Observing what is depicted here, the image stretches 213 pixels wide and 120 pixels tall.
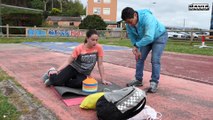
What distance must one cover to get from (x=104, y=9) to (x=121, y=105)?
2588 inches

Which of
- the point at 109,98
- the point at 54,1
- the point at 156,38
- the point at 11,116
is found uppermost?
the point at 54,1

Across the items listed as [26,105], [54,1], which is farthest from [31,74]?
[54,1]

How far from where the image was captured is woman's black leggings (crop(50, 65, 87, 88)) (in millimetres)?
5003

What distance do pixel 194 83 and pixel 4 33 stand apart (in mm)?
24141

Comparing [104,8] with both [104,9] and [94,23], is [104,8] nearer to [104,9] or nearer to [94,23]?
[104,9]

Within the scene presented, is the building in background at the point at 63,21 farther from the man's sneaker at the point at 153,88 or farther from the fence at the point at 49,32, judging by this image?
the man's sneaker at the point at 153,88

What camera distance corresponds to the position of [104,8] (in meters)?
67.8

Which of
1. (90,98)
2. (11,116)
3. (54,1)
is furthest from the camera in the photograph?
(54,1)

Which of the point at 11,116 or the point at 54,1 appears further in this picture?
the point at 54,1

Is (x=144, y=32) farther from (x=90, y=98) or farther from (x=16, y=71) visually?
(x=16, y=71)

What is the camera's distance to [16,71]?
7191 millimetres

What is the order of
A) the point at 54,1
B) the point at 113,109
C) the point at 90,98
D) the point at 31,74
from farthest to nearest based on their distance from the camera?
1. the point at 54,1
2. the point at 31,74
3. the point at 90,98
4. the point at 113,109

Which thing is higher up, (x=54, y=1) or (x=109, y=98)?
(x=54, y=1)

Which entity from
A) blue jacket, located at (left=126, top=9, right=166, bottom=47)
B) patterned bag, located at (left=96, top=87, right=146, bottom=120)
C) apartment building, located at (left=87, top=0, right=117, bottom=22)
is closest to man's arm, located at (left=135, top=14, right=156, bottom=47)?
blue jacket, located at (left=126, top=9, right=166, bottom=47)
